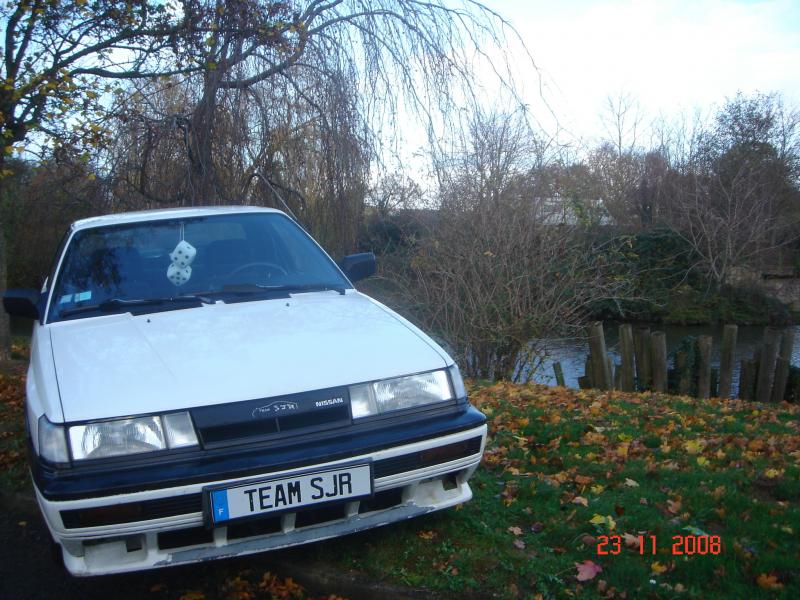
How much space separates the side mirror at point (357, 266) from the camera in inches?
190

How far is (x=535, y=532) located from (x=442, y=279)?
26.5ft

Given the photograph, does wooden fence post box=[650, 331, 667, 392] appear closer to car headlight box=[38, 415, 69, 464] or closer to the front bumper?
the front bumper

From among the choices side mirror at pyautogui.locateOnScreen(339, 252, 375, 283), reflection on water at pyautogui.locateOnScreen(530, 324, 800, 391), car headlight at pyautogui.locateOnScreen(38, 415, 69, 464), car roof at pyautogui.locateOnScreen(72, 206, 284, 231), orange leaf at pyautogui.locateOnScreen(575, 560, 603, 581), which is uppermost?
car roof at pyautogui.locateOnScreen(72, 206, 284, 231)

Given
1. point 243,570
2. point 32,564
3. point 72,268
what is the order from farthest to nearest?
point 72,268
point 32,564
point 243,570

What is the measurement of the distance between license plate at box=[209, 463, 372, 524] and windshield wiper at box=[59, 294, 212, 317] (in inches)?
54.6

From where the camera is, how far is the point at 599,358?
11094mm

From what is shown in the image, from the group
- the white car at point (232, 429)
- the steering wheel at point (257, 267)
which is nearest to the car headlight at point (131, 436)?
the white car at point (232, 429)

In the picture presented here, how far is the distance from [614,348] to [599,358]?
705 centimetres

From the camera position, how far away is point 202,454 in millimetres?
2900

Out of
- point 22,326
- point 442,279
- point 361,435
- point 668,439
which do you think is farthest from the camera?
point 22,326

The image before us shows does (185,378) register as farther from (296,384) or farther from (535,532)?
(535,532)

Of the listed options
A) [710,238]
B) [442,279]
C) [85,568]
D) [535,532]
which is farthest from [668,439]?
[710,238]
